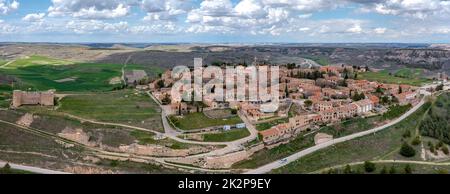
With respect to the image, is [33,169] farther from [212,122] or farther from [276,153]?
[212,122]

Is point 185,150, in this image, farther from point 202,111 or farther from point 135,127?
point 202,111

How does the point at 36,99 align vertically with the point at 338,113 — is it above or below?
Answer: above

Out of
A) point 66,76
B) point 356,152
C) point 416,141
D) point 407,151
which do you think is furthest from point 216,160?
point 66,76

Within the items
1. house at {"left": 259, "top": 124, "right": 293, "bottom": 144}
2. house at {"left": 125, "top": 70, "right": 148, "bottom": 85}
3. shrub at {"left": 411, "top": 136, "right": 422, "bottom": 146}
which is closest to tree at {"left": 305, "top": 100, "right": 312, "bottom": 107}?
house at {"left": 259, "top": 124, "right": 293, "bottom": 144}

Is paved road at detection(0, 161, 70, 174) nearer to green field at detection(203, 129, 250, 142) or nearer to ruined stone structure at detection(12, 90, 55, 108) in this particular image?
green field at detection(203, 129, 250, 142)

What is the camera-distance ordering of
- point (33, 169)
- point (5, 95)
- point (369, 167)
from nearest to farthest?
point (33, 169) → point (369, 167) → point (5, 95)
